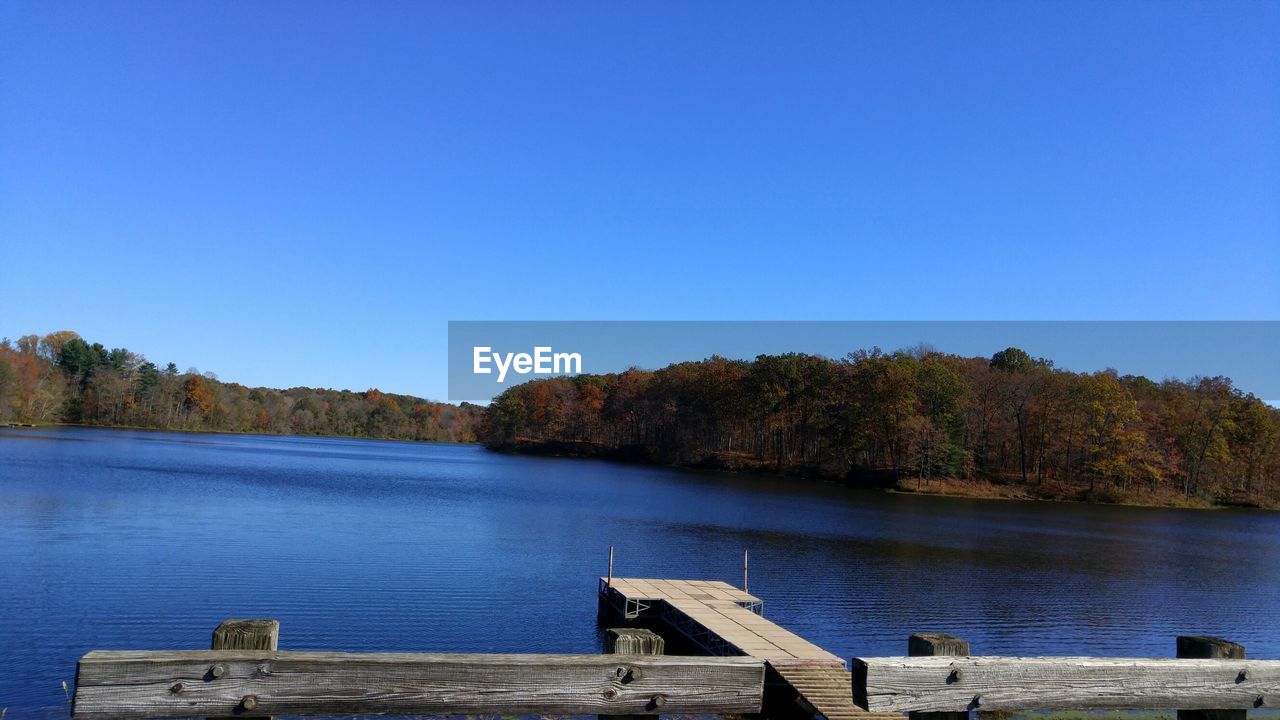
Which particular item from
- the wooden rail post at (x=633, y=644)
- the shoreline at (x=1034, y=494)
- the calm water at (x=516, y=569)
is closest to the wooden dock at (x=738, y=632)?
the calm water at (x=516, y=569)

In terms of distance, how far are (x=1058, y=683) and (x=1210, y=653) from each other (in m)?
1.08

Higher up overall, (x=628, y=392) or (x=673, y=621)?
(x=628, y=392)

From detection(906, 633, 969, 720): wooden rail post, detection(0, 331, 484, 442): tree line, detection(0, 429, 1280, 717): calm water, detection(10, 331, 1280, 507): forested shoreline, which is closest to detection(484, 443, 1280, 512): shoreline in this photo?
detection(10, 331, 1280, 507): forested shoreline

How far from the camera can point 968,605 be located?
25688mm

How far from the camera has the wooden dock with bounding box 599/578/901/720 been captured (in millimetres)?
11344

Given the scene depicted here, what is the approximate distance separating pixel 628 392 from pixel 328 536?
114267 millimetres

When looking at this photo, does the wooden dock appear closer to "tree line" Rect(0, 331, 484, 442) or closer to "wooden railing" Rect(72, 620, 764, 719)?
"wooden railing" Rect(72, 620, 764, 719)

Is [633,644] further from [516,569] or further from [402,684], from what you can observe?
[516,569]

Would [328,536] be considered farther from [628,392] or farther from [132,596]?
[628,392]

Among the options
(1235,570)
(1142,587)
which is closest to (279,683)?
(1142,587)

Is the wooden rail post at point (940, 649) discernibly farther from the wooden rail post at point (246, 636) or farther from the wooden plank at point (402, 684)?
the wooden rail post at point (246, 636)

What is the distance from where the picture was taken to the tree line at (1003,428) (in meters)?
82.8

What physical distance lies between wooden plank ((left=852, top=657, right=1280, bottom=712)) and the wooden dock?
325 cm

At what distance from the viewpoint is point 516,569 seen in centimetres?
2773
